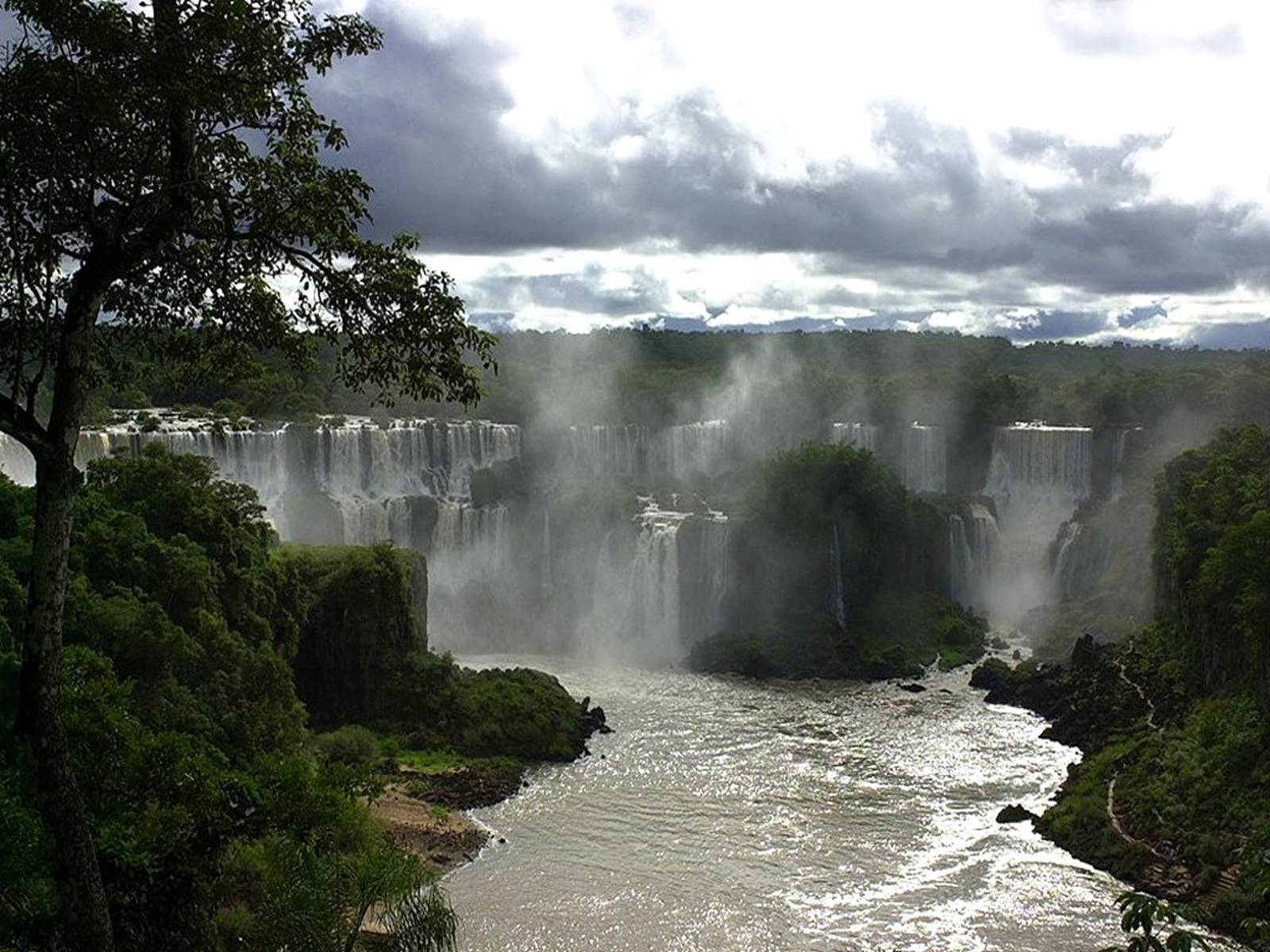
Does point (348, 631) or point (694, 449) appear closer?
point (348, 631)

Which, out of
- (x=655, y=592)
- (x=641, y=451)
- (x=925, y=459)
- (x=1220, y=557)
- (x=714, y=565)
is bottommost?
(x=655, y=592)

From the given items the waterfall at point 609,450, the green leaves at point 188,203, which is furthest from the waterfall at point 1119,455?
the green leaves at point 188,203

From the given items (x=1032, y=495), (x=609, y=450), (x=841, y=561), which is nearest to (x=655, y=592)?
(x=841, y=561)

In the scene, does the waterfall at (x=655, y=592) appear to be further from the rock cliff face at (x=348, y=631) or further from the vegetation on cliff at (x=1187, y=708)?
the rock cliff face at (x=348, y=631)

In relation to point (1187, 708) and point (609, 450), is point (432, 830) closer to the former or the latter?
point (1187, 708)

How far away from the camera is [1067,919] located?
24.1m

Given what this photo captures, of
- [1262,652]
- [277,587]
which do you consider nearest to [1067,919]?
[1262,652]

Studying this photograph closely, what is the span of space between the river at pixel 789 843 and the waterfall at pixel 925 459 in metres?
23.5

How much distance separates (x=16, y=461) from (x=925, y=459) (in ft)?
141

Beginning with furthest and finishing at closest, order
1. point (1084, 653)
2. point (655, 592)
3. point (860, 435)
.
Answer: point (860, 435) → point (655, 592) → point (1084, 653)

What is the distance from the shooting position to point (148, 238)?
783 centimetres

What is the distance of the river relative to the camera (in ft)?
77.5

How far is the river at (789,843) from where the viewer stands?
930 inches

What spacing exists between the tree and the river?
54.8ft
